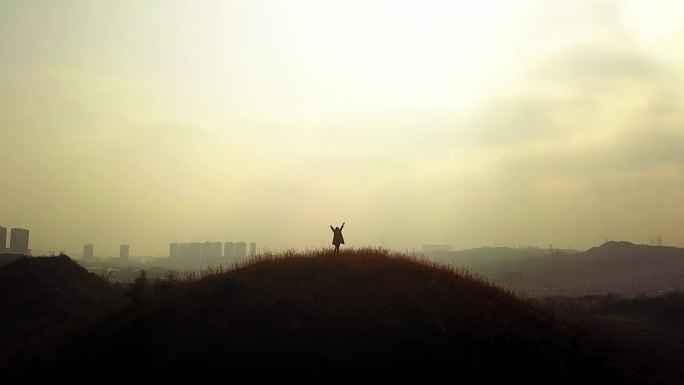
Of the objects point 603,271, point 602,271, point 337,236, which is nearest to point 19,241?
point 337,236

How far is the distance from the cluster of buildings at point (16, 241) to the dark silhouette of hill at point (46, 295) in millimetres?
88360

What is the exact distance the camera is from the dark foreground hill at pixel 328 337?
13359 millimetres

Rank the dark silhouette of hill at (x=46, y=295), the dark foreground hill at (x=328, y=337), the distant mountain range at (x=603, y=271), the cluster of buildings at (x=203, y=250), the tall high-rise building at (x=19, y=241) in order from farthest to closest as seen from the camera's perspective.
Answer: the cluster of buildings at (x=203, y=250), the tall high-rise building at (x=19, y=241), the distant mountain range at (x=603, y=271), the dark silhouette of hill at (x=46, y=295), the dark foreground hill at (x=328, y=337)

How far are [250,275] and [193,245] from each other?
161 m

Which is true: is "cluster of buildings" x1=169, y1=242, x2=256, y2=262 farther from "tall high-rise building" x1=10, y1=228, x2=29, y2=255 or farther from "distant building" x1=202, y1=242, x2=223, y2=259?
"tall high-rise building" x1=10, y1=228, x2=29, y2=255

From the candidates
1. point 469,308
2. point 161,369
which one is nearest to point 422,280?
point 469,308

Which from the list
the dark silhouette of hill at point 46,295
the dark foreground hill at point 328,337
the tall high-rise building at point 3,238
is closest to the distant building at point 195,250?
the tall high-rise building at point 3,238

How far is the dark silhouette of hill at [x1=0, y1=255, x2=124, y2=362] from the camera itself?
28.0 m

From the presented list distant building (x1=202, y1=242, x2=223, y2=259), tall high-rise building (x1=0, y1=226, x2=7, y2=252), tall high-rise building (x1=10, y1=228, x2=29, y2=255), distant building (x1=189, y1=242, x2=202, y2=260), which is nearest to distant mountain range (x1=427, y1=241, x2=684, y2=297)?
distant building (x1=202, y1=242, x2=223, y2=259)

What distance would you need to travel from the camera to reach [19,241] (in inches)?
4759

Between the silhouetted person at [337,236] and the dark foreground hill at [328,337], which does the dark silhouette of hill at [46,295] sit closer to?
the dark foreground hill at [328,337]

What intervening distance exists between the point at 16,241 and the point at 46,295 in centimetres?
10272

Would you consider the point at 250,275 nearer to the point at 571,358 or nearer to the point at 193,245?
the point at 571,358

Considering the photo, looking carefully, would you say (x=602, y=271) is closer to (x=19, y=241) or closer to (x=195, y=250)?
(x=195, y=250)
